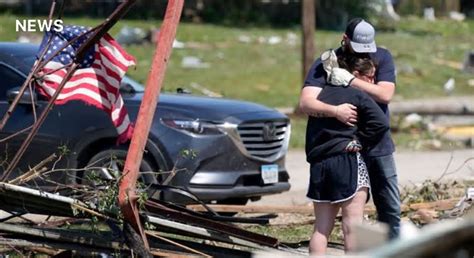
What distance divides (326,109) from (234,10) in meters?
30.3

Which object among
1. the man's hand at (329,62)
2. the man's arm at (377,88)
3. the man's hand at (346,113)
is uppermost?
the man's hand at (329,62)

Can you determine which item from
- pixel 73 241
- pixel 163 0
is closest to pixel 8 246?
pixel 73 241

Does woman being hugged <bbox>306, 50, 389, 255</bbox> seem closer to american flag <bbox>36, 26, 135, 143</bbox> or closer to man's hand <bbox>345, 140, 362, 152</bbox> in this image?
man's hand <bbox>345, 140, 362, 152</bbox>

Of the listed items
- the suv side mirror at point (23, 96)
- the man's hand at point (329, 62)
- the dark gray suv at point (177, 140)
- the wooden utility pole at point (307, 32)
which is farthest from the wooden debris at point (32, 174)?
the wooden utility pole at point (307, 32)

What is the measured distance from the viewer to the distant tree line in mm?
34688

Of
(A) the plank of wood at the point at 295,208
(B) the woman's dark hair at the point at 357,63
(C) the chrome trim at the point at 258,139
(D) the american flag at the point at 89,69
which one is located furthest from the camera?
(C) the chrome trim at the point at 258,139

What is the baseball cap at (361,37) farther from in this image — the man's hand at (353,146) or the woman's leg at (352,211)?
the woman's leg at (352,211)

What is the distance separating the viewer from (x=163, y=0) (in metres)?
35.5

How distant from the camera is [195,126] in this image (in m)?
10.4

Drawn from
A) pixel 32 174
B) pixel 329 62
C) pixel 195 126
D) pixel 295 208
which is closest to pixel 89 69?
pixel 32 174

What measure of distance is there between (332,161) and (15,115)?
4.22 metres

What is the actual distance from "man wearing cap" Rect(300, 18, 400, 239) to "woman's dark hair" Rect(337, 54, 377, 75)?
0.03m

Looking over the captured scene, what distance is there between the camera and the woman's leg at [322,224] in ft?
22.8

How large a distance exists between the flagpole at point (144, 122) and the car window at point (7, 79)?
405 centimetres
